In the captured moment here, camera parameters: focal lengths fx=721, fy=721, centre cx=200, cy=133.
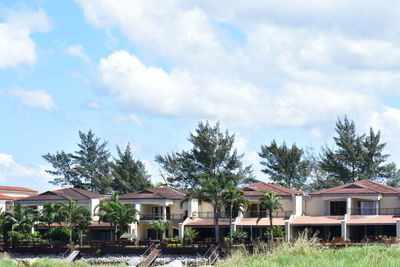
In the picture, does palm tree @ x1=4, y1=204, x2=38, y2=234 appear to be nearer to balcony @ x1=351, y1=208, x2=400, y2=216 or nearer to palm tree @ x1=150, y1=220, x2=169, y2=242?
palm tree @ x1=150, y1=220, x2=169, y2=242

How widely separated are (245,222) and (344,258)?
3865 cm

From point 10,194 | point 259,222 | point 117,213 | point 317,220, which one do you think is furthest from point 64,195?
point 317,220

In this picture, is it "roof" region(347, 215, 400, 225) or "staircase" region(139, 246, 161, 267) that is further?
"roof" region(347, 215, 400, 225)

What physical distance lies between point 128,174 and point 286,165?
61.7 ft

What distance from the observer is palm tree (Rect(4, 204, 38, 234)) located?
202 feet

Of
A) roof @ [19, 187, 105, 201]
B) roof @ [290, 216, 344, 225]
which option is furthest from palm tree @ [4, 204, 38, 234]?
roof @ [290, 216, 344, 225]

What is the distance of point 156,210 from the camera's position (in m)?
66.2

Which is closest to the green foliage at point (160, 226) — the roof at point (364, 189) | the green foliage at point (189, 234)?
the green foliage at point (189, 234)

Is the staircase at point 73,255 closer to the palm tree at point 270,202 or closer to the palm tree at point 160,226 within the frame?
the palm tree at point 160,226

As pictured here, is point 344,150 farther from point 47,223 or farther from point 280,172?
point 47,223

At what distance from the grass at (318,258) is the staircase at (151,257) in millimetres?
25418

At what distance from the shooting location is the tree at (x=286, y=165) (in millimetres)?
79625

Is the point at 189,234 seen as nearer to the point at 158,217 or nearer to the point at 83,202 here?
the point at 158,217

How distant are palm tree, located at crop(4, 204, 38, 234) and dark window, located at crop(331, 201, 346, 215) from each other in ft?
84.2
